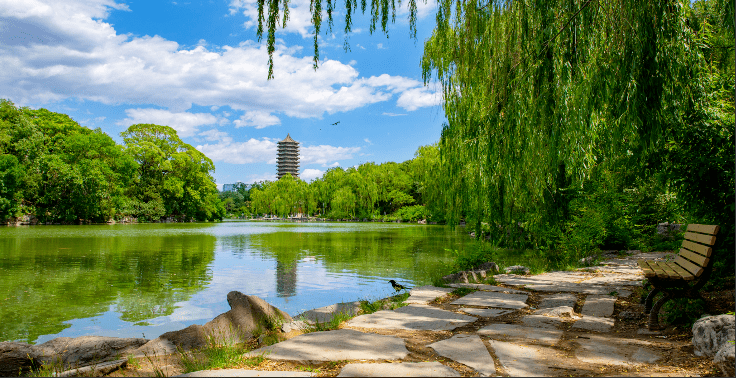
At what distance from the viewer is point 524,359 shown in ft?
7.57

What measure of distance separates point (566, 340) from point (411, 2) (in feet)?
11.9

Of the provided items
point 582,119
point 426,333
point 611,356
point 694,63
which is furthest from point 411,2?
point 611,356

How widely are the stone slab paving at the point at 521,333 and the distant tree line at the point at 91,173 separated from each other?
35147 mm

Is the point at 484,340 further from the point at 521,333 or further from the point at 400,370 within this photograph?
the point at 400,370

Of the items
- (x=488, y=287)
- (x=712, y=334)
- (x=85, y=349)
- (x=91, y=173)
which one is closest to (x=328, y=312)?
(x=85, y=349)

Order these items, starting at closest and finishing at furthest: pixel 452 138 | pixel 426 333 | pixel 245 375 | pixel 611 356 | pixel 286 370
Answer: pixel 245 375
pixel 286 370
pixel 611 356
pixel 426 333
pixel 452 138

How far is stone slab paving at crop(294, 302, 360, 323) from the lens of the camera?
3570 millimetres

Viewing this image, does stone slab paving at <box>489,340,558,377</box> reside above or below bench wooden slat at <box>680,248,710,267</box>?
below

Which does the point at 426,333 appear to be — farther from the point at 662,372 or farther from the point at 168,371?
the point at 168,371

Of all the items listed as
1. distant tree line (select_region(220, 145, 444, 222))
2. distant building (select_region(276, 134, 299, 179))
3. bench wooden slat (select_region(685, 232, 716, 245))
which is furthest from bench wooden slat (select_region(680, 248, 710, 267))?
distant building (select_region(276, 134, 299, 179))

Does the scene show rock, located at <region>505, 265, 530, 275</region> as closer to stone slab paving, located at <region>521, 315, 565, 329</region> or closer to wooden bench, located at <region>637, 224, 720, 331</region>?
stone slab paving, located at <region>521, 315, 565, 329</region>

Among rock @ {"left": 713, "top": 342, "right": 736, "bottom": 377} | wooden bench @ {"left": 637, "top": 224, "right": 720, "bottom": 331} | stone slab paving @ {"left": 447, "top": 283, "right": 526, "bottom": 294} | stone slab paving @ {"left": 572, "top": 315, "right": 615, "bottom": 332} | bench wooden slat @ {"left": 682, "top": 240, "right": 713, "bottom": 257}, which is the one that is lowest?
stone slab paving @ {"left": 447, "top": 283, "right": 526, "bottom": 294}

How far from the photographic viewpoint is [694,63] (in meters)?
3.35

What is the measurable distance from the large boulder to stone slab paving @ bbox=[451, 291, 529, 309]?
5.87 ft
